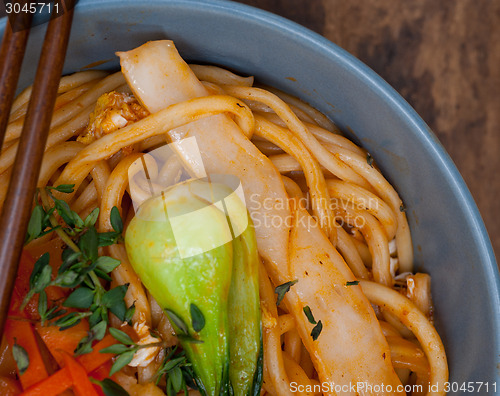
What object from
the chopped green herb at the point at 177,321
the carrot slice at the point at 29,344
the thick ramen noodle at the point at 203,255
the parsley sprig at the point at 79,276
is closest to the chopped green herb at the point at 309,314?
the thick ramen noodle at the point at 203,255

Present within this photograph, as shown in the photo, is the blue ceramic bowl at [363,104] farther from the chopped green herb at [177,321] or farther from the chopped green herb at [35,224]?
the chopped green herb at [177,321]

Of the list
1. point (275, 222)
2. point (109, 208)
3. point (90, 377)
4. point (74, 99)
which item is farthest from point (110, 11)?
point (90, 377)

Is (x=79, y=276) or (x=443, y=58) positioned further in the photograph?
(x=443, y=58)

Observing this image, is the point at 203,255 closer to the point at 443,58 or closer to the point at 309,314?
the point at 309,314

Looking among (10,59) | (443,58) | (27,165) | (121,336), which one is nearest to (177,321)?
(121,336)

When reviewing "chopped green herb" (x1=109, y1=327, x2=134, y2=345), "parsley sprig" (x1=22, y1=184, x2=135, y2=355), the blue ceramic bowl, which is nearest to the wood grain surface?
the blue ceramic bowl

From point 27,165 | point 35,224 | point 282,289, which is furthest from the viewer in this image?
point 282,289

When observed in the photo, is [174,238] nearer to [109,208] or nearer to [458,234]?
[109,208]
